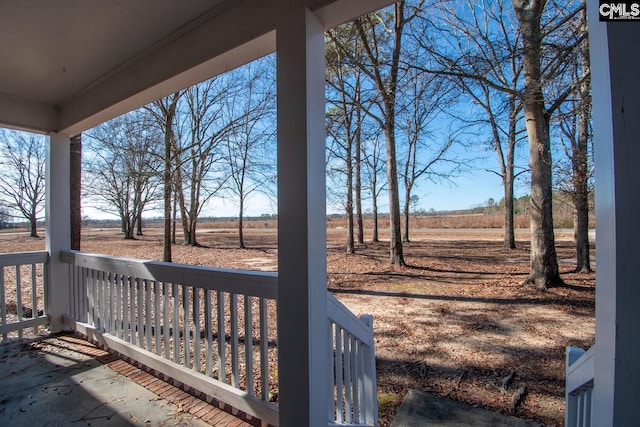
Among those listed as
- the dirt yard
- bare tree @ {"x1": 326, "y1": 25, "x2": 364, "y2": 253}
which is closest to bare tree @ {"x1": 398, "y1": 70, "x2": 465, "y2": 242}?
bare tree @ {"x1": 326, "y1": 25, "x2": 364, "y2": 253}

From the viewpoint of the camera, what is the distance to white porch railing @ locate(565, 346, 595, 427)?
0.87 m

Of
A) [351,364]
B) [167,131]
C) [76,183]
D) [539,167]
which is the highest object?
[167,131]

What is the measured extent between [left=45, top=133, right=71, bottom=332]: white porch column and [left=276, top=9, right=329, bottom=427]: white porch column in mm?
3142

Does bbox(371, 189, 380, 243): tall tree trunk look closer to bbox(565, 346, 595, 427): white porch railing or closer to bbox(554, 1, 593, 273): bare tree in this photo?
bbox(554, 1, 593, 273): bare tree

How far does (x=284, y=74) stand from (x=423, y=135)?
1019cm

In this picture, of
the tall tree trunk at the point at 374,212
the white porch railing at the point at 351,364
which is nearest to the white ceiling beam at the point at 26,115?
the white porch railing at the point at 351,364

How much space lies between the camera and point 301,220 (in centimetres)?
126

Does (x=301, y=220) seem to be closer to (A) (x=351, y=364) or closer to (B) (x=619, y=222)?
(B) (x=619, y=222)

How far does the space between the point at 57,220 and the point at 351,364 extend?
3368 millimetres

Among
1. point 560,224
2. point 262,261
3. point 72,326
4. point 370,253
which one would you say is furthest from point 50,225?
point 560,224

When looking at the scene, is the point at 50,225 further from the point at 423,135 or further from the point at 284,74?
the point at 423,135

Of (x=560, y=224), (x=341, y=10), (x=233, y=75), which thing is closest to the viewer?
(x=341, y=10)

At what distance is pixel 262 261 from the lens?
8773mm

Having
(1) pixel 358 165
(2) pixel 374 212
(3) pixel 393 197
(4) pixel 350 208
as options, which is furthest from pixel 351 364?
(2) pixel 374 212
